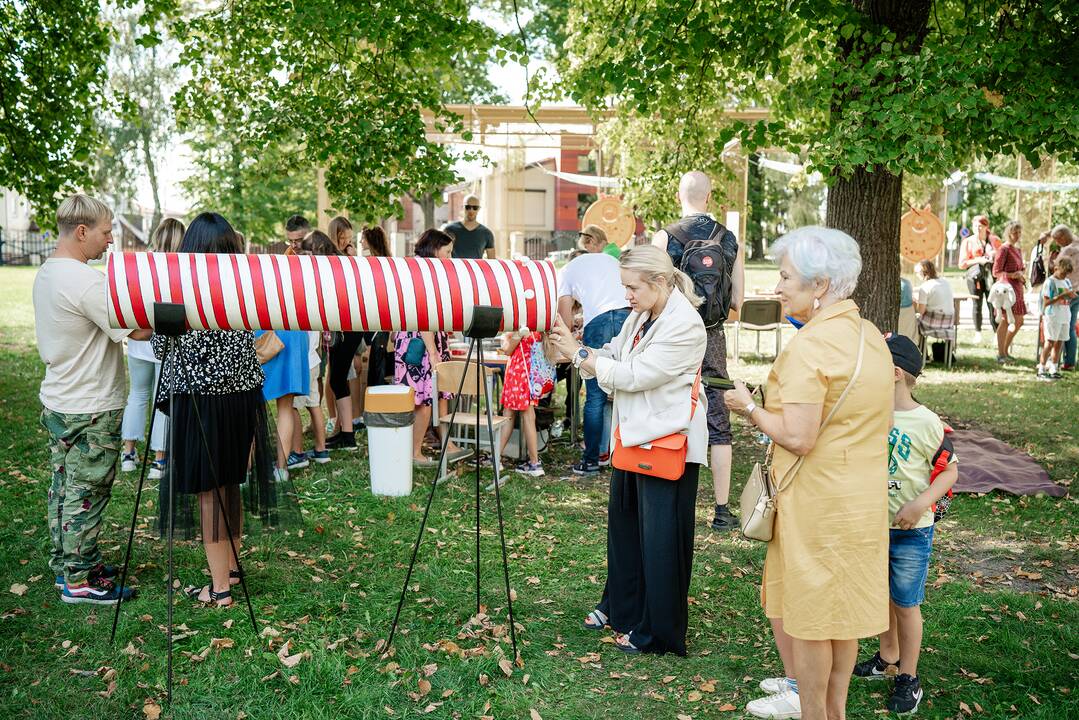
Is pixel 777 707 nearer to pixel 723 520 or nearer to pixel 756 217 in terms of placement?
pixel 723 520

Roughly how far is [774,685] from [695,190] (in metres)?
2.94

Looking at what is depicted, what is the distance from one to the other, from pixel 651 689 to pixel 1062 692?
1.73 m

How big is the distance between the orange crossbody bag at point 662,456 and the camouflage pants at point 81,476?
100 inches

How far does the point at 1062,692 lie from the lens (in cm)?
384

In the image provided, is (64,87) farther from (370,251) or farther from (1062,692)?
(1062,692)

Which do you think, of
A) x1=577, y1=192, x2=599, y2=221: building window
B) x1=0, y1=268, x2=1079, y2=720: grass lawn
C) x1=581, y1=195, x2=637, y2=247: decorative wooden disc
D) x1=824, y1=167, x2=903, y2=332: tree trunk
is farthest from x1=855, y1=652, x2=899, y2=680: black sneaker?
x1=577, y1=192, x2=599, y2=221: building window

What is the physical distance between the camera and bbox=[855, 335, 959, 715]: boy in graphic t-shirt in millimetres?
3490

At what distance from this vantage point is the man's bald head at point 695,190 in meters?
5.50

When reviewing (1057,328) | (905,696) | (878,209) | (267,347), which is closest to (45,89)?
(267,347)


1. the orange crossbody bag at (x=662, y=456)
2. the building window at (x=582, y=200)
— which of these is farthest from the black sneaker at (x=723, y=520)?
the building window at (x=582, y=200)

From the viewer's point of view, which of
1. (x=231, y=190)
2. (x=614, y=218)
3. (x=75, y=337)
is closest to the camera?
(x=75, y=337)

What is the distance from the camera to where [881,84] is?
20.0 ft

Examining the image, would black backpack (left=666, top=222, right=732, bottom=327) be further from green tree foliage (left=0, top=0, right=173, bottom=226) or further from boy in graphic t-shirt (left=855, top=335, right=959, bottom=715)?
green tree foliage (left=0, top=0, right=173, bottom=226)

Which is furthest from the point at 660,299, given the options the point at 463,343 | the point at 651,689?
the point at 463,343
